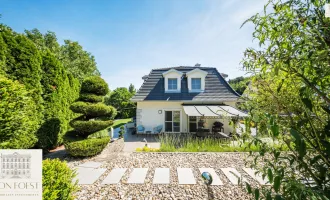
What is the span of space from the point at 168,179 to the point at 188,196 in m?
1.55

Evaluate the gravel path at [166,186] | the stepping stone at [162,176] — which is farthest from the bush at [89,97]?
the stepping stone at [162,176]

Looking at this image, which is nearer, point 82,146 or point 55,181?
point 55,181

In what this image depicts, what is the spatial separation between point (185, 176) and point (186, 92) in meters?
13.6

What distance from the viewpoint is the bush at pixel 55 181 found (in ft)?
12.0

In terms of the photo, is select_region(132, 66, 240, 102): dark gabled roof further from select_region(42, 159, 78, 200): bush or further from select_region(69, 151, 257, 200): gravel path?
select_region(42, 159, 78, 200): bush

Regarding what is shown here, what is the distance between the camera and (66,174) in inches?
174

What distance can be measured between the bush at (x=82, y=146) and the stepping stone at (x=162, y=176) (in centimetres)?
487

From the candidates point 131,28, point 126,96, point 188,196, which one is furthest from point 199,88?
point 126,96

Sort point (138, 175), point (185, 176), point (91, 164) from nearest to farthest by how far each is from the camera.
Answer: point (185, 176) → point (138, 175) → point (91, 164)

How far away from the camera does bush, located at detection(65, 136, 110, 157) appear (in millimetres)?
9914

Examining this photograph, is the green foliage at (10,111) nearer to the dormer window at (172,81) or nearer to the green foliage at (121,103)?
the dormer window at (172,81)

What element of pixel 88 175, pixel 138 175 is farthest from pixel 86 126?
pixel 138 175

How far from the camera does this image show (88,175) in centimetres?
782

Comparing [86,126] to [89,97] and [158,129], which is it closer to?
[89,97]
